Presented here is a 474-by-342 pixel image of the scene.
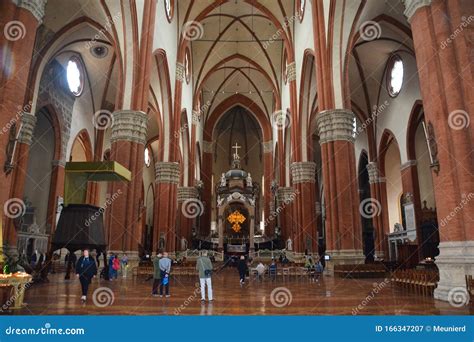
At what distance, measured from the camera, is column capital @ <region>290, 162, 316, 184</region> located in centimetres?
2494

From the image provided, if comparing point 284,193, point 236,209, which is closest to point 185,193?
point 236,209

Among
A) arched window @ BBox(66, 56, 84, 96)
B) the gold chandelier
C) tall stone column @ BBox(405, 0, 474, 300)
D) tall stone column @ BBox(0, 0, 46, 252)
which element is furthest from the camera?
the gold chandelier

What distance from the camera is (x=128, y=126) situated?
51.0 feet

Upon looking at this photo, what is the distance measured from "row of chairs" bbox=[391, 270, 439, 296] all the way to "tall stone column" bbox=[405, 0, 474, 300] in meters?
0.96

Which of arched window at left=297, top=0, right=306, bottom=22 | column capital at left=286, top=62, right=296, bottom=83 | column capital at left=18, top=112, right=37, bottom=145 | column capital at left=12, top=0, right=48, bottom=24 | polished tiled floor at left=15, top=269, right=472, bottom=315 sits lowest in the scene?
polished tiled floor at left=15, top=269, right=472, bottom=315

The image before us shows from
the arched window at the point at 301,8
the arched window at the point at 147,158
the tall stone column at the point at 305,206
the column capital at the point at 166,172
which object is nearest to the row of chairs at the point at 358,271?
the tall stone column at the point at 305,206

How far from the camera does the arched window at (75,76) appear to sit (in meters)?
23.0

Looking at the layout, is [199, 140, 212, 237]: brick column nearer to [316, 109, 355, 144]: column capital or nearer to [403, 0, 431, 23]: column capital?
[316, 109, 355, 144]: column capital

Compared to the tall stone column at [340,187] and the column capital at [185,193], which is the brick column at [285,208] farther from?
the tall stone column at [340,187]

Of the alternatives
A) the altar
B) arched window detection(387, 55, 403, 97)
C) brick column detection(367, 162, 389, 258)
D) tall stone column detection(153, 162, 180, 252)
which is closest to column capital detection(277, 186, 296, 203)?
the altar

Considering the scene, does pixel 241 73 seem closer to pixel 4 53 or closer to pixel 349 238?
pixel 349 238

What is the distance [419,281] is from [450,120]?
4.28 m

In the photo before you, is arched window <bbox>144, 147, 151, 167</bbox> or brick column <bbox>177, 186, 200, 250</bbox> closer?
brick column <bbox>177, 186, 200, 250</bbox>

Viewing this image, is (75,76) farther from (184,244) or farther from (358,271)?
(358,271)
